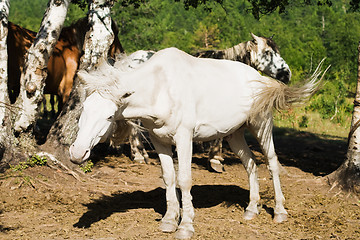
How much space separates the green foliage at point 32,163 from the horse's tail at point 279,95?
3.58m

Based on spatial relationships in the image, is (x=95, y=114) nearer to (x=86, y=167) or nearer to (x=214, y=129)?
(x=214, y=129)

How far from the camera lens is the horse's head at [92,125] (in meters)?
3.39

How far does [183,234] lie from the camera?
4266 mm

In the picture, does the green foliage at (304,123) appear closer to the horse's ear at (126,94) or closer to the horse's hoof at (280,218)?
the horse's hoof at (280,218)

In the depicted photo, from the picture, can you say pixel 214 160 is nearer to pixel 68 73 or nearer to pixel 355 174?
pixel 355 174

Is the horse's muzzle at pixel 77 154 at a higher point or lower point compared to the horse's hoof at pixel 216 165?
higher

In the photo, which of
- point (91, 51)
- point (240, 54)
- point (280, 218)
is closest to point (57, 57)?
point (91, 51)

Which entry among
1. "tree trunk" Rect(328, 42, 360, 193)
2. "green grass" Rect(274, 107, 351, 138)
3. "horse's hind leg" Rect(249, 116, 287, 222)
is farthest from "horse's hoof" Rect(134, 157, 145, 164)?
"green grass" Rect(274, 107, 351, 138)

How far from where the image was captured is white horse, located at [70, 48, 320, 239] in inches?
149

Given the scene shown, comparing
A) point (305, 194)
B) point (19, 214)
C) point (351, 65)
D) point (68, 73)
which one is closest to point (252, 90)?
point (305, 194)

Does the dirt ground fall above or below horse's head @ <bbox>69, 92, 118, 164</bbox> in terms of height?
below

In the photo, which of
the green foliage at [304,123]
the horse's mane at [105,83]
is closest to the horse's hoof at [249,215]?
the horse's mane at [105,83]

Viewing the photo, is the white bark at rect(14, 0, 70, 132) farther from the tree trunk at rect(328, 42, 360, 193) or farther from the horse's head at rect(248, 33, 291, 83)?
the tree trunk at rect(328, 42, 360, 193)

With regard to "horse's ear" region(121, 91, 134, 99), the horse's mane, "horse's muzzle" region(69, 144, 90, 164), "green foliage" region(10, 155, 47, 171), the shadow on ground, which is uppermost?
the horse's mane
